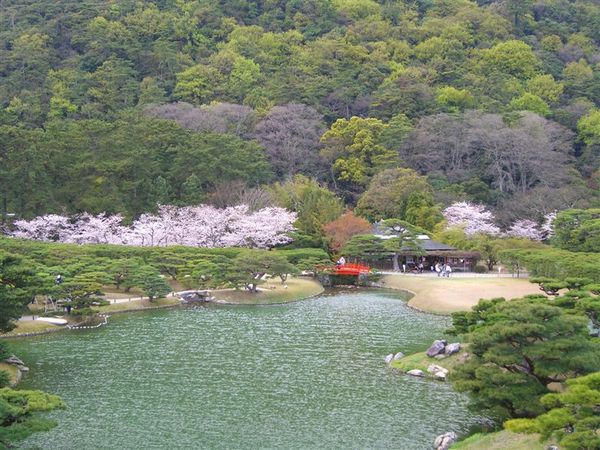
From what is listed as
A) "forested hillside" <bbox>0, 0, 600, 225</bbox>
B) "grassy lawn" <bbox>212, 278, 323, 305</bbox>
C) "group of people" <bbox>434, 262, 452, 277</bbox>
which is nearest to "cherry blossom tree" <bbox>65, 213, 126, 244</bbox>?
"forested hillside" <bbox>0, 0, 600, 225</bbox>

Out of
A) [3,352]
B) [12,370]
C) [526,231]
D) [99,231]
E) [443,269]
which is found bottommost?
[12,370]

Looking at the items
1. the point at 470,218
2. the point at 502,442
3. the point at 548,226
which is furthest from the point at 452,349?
the point at 470,218

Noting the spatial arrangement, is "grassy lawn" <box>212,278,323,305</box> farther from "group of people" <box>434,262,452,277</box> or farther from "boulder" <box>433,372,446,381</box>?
"boulder" <box>433,372,446,381</box>

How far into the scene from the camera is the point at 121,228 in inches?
1844

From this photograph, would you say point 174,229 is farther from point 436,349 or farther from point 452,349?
point 452,349

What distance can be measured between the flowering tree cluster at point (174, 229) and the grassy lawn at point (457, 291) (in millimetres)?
10071

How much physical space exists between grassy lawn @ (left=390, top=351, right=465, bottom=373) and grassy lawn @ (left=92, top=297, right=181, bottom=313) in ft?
47.9

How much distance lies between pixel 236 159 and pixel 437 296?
22.6 m

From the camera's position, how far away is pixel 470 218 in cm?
5025

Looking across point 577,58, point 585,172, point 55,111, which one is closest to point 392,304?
point 585,172

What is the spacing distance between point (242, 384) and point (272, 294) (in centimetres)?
1600

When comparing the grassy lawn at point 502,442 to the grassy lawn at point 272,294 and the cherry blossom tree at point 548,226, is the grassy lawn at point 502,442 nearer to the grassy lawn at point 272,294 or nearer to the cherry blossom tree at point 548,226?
the grassy lawn at point 272,294

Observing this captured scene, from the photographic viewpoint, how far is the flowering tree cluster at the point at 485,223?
48812mm

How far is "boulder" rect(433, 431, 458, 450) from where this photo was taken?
1573 cm
